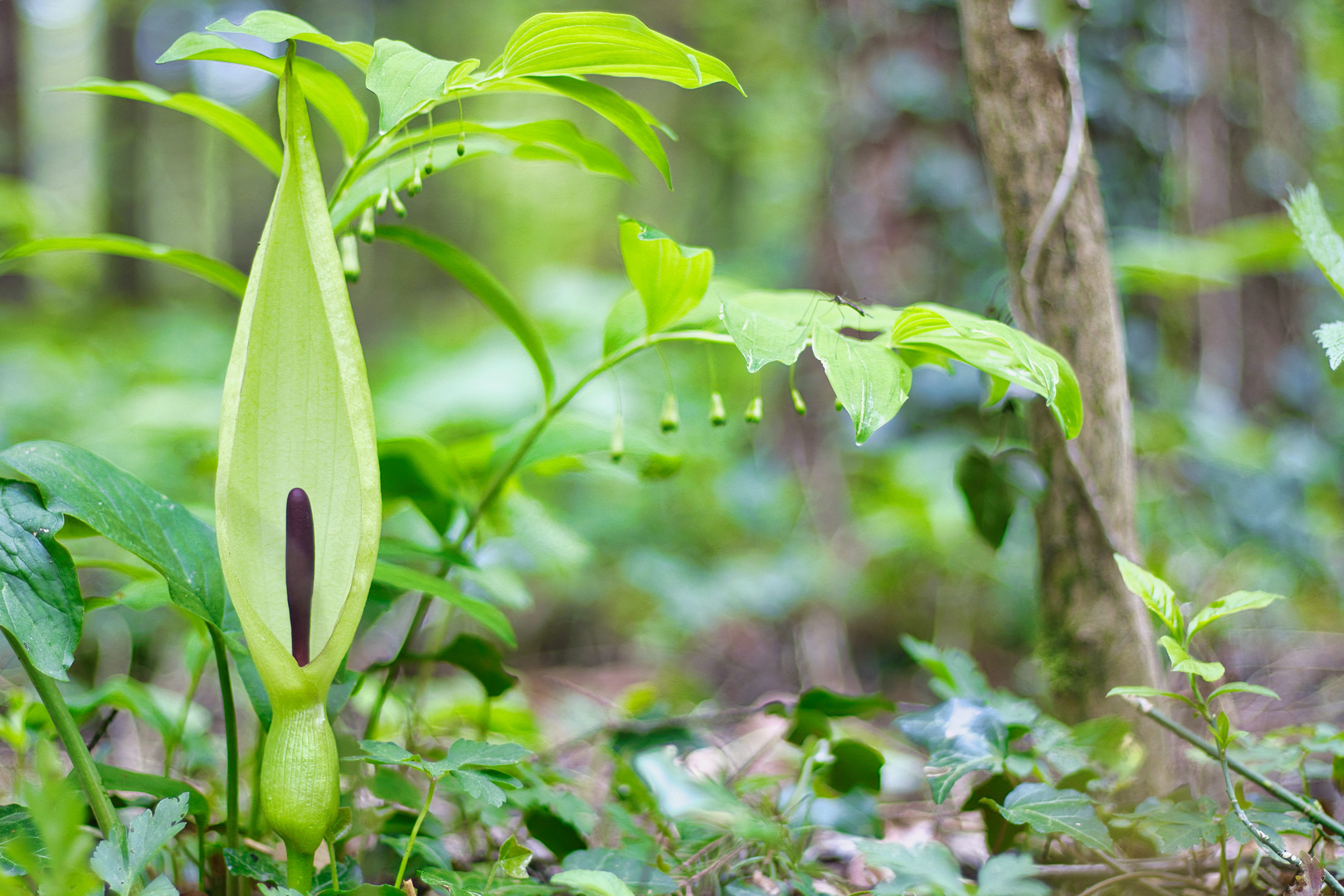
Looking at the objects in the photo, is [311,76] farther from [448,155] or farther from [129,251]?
[129,251]

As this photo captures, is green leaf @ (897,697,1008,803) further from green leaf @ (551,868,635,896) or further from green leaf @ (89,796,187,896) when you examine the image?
green leaf @ (89,796,187,896)

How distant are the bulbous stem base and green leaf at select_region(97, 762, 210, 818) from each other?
0.18 meters

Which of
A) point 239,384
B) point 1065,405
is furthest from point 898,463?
point 239,384

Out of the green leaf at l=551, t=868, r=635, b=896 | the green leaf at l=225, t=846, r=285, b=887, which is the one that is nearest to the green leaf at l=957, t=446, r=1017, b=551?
the green leaf at l=551, t=868, r=635, b=896

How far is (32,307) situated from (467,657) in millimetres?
5547

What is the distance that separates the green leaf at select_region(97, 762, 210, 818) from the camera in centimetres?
78

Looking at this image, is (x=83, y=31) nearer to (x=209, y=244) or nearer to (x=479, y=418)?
(x=209, y=244)

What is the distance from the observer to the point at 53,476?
698 mm

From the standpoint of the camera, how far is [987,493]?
1125 mm

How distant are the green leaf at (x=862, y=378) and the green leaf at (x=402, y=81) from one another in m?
0.39

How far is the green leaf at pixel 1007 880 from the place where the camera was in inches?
23.8

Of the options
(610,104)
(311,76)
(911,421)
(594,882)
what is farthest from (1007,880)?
(911,421)

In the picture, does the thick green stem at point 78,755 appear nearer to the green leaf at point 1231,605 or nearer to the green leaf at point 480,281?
the green leaf at point 480,281

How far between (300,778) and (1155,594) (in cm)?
83
